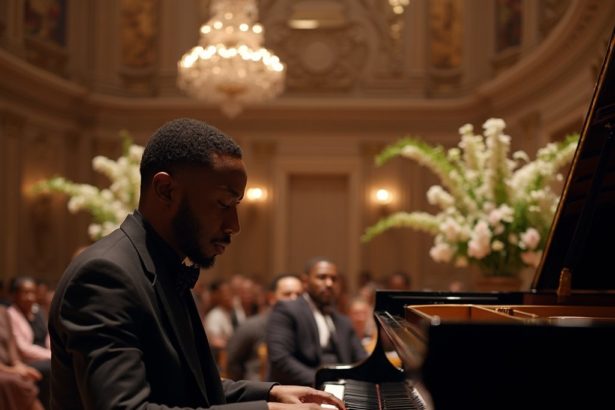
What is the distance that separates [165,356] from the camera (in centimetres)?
227

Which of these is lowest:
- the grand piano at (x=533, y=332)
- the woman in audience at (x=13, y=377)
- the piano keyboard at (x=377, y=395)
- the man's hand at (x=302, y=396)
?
the woman in audience at (x=13, y=377)

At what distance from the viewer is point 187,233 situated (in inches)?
93.5

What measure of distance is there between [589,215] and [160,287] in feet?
6.61

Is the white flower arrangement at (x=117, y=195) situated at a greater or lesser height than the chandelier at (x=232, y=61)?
lesser

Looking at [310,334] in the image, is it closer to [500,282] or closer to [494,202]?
[500,282]

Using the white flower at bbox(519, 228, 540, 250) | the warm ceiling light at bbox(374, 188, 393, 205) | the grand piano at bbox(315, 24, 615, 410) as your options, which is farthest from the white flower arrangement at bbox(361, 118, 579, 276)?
the warm ceiling light at bbox(374, 188, 393, 205)

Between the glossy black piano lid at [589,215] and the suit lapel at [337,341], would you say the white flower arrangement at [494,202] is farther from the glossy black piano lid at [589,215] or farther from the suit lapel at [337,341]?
the glossy black piano lid at [589,215]

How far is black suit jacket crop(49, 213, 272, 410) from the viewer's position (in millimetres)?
2061

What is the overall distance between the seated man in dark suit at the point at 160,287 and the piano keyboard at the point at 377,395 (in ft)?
1.65

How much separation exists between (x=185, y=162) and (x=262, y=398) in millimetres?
782

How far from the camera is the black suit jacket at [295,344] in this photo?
20.1 ft

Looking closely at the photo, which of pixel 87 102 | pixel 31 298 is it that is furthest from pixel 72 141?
pixel 31 298

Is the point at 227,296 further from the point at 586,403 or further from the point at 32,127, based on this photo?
the point at 586,403

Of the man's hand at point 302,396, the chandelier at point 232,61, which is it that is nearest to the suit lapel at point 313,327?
the man's hand at point 302,396
